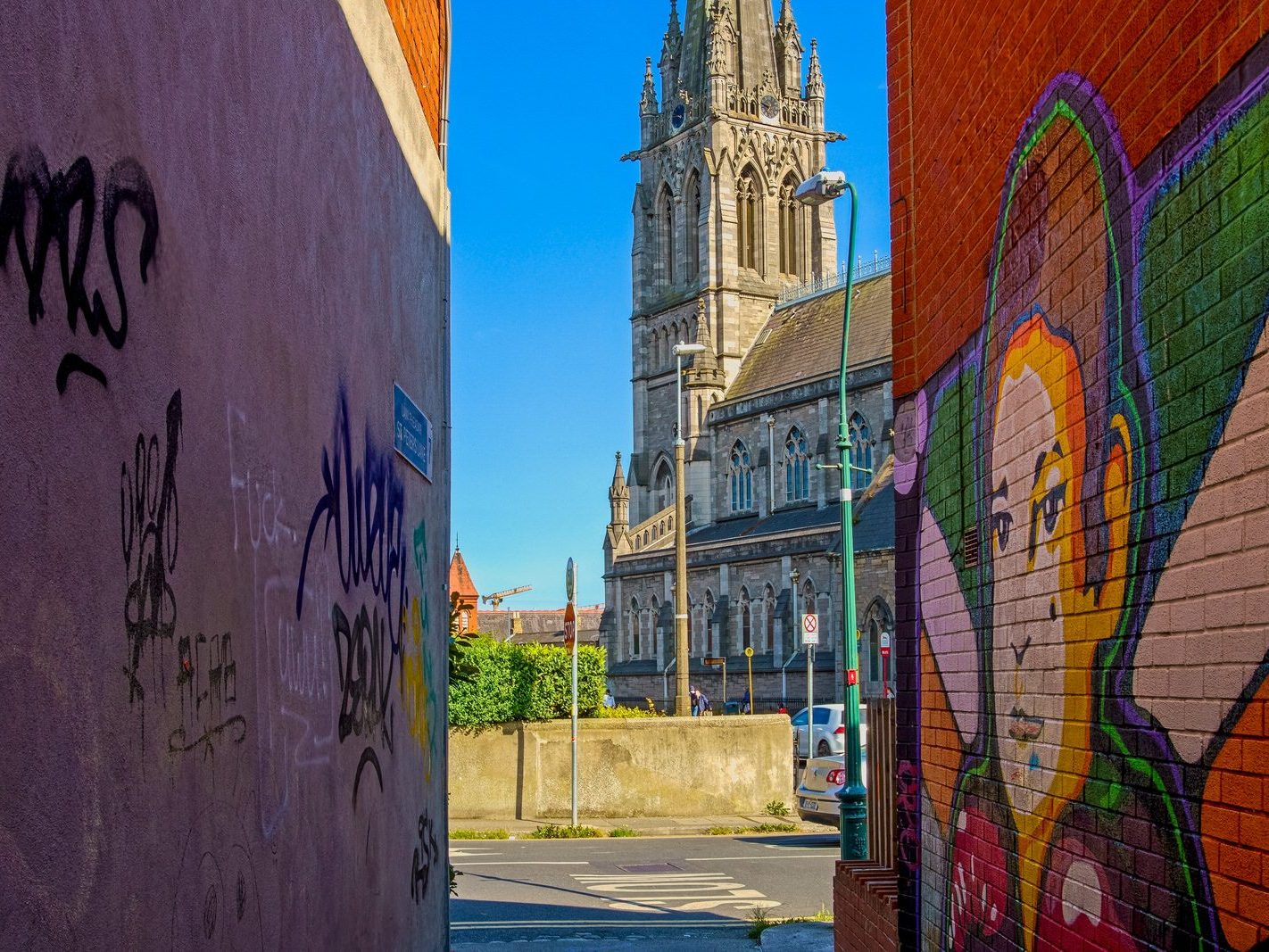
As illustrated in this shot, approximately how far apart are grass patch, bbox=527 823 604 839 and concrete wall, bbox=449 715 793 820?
1.33 m

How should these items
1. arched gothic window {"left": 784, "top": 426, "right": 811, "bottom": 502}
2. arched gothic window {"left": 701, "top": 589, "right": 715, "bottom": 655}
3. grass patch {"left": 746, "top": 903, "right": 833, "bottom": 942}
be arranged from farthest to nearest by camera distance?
arched gothic window {"left": 784, "top": 426, "right": 811, "bottom": 502} < arched gothic window {"left": 701, "top": 589, "right": 715, "bottom": 655} < grass patch {"left": 746, "top": 903, "right": 833, "bottom": 942}

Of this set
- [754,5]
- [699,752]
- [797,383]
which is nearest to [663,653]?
[797,383]

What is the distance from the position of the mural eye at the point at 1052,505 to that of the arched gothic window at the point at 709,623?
209 feet

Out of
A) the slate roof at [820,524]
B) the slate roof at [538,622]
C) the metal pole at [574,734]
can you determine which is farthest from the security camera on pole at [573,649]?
the slate roof at [538,622]

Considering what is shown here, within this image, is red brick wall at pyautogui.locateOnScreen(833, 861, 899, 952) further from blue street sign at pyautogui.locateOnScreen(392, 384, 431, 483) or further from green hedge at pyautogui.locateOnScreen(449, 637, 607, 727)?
green hedge at pyautogui.locateOnScreen(449, 637, 607, 727)

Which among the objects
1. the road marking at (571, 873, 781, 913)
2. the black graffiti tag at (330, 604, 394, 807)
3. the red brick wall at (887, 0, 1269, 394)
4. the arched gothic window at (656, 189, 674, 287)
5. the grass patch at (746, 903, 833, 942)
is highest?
the arched gothic window at (656, 189, 674, 287)

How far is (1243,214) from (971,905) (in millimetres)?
3572

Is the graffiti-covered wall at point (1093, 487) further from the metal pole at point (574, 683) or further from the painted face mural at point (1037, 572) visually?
the metal pole at point (574, 683)

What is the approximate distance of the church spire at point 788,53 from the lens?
83.6 meters

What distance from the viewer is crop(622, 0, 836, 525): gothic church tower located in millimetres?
79312

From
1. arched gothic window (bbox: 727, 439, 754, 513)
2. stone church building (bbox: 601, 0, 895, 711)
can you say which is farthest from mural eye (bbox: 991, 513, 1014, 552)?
arched gothic window (bbox: 727, 439, 754, 513)

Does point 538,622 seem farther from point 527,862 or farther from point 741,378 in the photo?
point 527,862

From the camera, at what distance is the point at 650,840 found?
2131 centimetres

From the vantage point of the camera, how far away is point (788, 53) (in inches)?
3334
